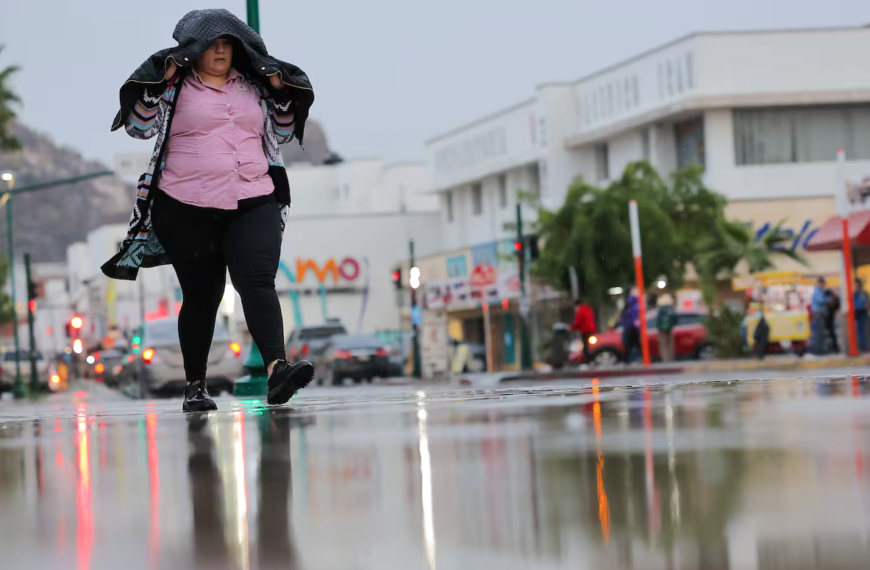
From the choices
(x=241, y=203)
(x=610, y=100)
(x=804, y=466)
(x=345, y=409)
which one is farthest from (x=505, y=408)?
(x=610, y=100)

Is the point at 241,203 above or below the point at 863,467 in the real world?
above

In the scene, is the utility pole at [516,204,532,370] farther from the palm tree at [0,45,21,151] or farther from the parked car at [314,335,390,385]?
the palm tree at [0,45,21,151]

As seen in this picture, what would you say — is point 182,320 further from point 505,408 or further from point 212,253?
point 505,408

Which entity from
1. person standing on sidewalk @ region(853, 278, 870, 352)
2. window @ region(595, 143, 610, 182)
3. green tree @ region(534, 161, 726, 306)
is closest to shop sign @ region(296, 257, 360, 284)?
window @ region(595, 143, 610, 182)

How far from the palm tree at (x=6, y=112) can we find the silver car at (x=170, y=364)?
934 inches

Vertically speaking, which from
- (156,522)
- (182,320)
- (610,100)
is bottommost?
(156,522)

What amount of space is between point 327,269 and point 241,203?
86.1m

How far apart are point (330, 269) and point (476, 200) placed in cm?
1050

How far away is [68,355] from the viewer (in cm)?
9562

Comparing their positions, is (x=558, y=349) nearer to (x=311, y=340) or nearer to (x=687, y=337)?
(x=687, y=337)

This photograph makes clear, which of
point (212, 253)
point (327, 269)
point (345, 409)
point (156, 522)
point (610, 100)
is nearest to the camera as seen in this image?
point (156, 522)

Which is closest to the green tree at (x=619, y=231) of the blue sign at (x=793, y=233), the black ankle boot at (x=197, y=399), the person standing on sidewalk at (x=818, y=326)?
the blue sign at (x=793, y=233)

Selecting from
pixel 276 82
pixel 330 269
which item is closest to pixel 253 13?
pixel 276 82

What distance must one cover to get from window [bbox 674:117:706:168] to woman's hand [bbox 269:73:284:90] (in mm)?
60639
